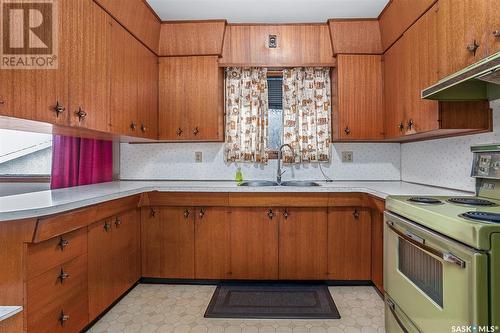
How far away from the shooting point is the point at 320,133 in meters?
2.92

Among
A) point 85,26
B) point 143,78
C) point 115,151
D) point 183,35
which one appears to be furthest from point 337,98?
point 115,151

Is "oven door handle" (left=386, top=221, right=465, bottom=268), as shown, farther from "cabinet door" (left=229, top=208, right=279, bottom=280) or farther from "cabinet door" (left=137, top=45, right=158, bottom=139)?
"cabinet door" (left=137, top=45, right=158, bottom=139)

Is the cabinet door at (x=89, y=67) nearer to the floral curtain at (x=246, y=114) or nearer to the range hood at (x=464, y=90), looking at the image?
the floral curtain at (x=246, y=114)

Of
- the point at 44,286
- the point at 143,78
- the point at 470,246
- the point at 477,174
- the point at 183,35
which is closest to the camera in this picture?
the point at 470,246

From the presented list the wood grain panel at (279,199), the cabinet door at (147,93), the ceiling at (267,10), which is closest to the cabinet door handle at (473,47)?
the ceiling at (267,10)

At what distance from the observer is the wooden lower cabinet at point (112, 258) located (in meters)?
1.83

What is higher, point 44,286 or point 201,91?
point 201,91

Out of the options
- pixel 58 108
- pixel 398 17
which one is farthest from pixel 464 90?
pixel 58 108

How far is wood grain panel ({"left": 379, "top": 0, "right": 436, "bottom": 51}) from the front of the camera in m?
1.95

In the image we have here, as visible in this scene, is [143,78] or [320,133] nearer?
[143,78]

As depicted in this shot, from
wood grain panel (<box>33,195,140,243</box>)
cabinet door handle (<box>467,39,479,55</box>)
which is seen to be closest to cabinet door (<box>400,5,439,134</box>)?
cabinet door handle (<box>467,39,479,55</box>)

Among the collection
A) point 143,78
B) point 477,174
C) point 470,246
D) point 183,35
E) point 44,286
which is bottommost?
point 44,286

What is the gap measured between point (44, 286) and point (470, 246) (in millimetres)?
1948

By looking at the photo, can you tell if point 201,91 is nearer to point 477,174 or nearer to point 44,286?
point 44,286
